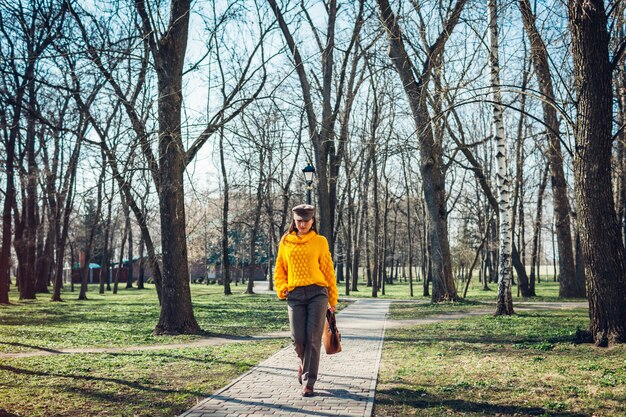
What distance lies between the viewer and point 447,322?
14.5m

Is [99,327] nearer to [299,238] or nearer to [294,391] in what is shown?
[294,391]

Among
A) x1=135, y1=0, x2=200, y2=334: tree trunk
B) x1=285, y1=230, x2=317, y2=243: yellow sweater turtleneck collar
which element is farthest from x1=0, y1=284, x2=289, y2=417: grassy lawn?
x1=285, y1=230, x2=317, y2=243: yellow sweater turtleneck collar

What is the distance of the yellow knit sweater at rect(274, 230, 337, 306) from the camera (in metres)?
6.17

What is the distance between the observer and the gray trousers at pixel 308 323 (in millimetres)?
6113

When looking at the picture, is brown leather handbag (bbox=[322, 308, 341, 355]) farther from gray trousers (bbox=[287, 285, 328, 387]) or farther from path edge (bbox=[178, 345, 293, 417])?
path edge (bbox=[178, 345, 293, 417])

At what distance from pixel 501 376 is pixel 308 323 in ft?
8.90

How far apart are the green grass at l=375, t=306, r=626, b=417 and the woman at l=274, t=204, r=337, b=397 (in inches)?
35.9

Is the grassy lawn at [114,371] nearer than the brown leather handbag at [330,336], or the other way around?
the grassy lawn at [114,371]

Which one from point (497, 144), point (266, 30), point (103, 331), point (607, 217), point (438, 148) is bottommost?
point (103, 331)

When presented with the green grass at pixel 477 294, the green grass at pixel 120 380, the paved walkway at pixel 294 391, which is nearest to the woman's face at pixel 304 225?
the paved walkway at pixel 294 391

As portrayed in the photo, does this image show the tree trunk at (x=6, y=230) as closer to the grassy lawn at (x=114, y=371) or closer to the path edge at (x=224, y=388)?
the grassy lawn at (x=114, y=371)

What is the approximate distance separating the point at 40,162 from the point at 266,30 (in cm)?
2081

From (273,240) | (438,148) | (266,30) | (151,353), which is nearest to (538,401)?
(151,353)

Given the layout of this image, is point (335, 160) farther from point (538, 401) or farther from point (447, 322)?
point (538, 401)
